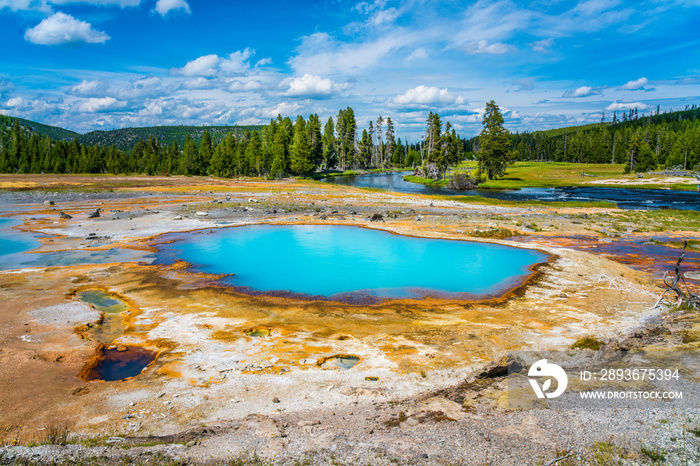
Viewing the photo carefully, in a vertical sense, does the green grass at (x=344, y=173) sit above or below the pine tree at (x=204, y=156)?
below

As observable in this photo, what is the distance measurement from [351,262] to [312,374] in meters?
12.0

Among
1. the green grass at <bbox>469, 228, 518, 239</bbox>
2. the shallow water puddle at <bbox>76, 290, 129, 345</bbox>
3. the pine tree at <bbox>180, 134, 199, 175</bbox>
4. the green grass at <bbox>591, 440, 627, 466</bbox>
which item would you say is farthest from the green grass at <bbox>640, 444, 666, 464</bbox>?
the pine tree at <bbox>180, 134, 199, 175</bbox>

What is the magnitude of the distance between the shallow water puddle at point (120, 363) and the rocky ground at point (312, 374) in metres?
0.36

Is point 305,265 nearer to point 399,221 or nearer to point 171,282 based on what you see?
point 171,282

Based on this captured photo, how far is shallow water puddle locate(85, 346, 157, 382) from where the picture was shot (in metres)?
8.42

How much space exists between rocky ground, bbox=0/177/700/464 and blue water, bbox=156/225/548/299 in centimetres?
164

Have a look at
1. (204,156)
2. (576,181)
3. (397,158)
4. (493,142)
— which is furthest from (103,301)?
(397,158)

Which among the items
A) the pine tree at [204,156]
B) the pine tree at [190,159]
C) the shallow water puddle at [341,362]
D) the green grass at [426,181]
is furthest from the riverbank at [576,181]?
the shallow water puddle at [341,362]

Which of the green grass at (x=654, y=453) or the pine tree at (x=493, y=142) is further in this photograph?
the pine tree at (x=493, y=142)

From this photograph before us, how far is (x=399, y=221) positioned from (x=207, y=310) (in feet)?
67.1

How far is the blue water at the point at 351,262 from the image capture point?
15.9 m

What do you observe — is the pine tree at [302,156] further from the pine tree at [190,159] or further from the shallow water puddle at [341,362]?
the shallow water puddle at [341,362]

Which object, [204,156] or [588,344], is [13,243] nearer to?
[588,344]

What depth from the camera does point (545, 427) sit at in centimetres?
596
